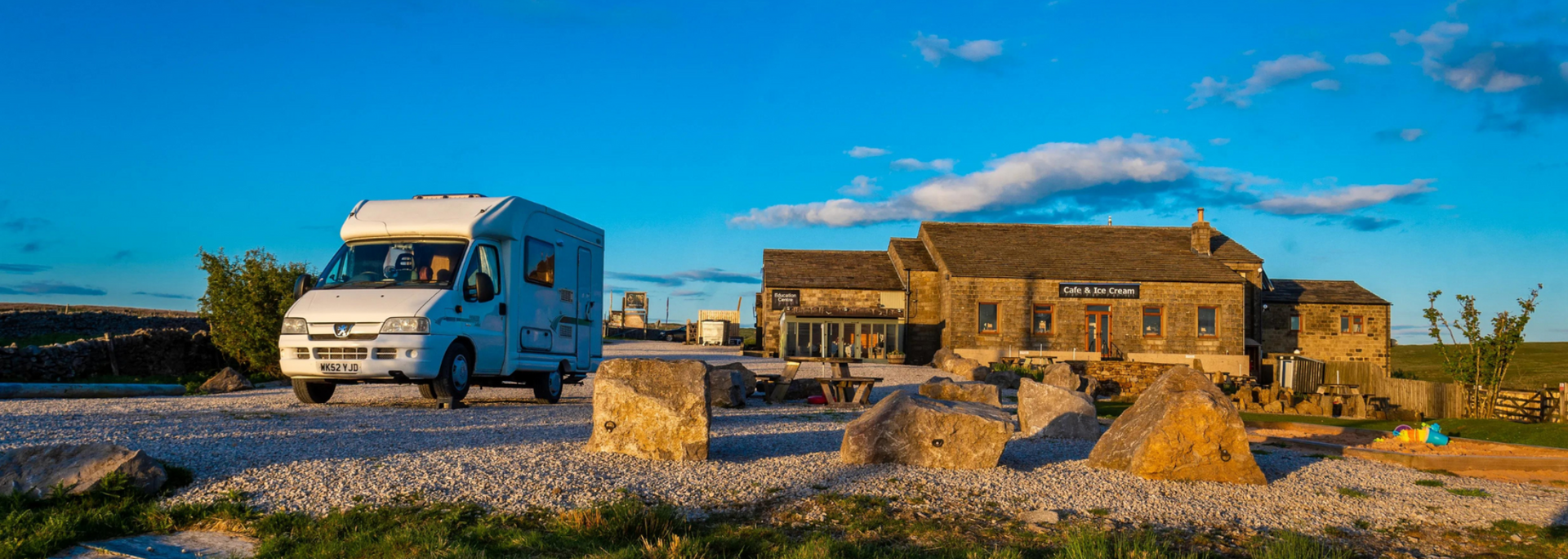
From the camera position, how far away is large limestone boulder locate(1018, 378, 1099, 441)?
1084 centimetres

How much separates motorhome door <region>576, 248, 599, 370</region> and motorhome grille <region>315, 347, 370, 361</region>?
383 cm

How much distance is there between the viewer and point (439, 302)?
10.8 m

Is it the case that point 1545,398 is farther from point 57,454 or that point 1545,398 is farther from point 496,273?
point 57,454

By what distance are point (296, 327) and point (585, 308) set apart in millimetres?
4365

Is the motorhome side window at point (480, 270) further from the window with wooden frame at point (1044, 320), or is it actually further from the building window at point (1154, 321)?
the building window at point (1154, 321)

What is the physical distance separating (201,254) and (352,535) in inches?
645

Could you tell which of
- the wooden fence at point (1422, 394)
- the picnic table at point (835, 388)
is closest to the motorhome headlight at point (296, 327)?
the picnic table at point (835, 388)

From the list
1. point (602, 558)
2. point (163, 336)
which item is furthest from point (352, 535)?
point (163, 336)

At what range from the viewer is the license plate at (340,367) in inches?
420

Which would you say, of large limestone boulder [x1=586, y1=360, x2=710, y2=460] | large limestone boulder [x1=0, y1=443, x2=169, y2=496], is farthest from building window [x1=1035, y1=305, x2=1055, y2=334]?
large limestone boulder [x1=0, y1=443, x2=169, y2=496]

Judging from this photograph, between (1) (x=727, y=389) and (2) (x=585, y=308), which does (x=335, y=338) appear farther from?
(1) (x=727, y=389)

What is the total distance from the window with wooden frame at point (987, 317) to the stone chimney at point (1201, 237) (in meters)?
10.3

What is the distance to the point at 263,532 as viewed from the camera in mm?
5062

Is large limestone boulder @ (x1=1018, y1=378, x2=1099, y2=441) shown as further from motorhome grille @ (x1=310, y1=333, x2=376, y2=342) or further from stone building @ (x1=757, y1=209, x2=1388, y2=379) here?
stone building @ (x1=757, y1=209, x2=1388, y2=379)
